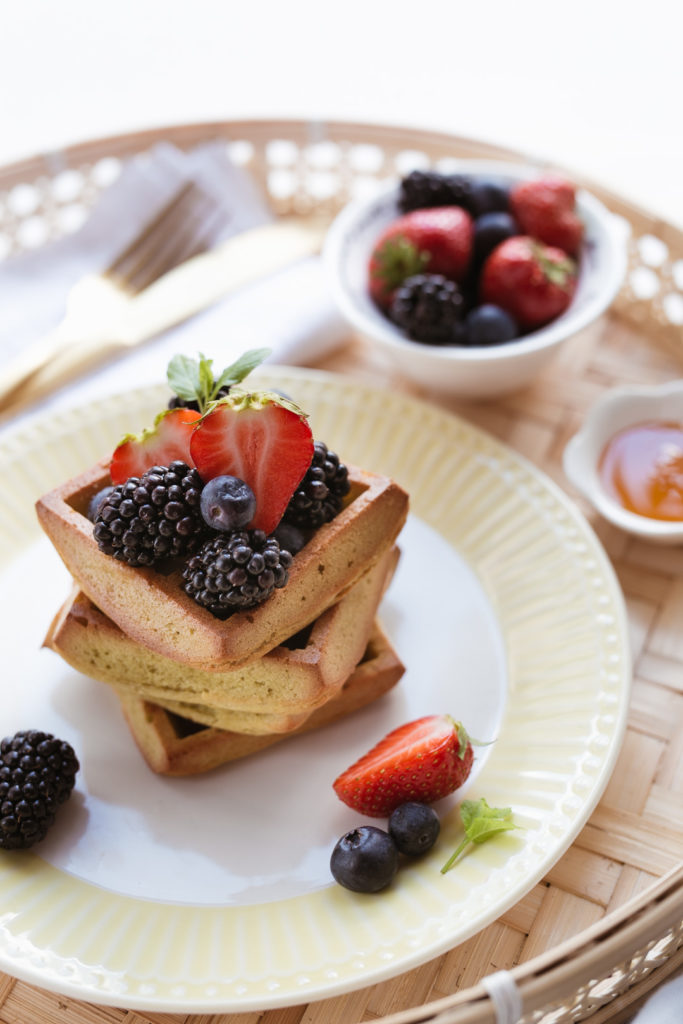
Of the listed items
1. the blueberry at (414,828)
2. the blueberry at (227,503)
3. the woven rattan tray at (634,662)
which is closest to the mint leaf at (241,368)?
the blueberry at (227,503)

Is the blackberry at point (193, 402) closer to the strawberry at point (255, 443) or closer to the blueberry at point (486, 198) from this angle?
the strawberry at point (255, 443)

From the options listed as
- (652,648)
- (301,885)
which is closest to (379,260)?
(652,648)

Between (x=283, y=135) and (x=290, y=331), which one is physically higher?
(x=283, y=135)

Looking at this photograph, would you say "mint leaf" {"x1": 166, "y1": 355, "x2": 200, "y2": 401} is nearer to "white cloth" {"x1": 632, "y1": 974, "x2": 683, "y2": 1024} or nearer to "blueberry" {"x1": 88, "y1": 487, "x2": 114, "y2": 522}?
"blueberry" {"x1": 88, "y1": 487, "x2": 114, "y2": 522}

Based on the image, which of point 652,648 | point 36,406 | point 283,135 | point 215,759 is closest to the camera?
point 215,759

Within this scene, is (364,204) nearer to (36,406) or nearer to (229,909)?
(36,406)

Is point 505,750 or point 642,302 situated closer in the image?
point 505,750
